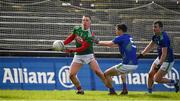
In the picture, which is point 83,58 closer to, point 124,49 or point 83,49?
point 83,49

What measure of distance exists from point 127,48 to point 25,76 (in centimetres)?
484

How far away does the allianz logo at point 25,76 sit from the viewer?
59.7 feet

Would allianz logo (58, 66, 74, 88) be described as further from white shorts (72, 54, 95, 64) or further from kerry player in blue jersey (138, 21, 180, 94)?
kerry player in blue jersey (138, 21, 180, 94)

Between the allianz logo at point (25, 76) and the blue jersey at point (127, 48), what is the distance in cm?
428

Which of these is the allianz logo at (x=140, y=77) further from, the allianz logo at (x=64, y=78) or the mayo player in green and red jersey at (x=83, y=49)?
the mayo player in green and red jersey at (x=83, y=49)

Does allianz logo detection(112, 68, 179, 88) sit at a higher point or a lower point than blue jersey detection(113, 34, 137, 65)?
lower

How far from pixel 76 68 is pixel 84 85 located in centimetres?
352

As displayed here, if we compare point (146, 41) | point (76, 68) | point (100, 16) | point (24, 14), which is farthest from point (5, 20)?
point (76, 68)

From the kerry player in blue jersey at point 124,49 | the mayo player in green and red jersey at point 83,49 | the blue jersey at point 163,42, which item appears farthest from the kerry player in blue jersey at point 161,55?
the mayo player in green and red jersey at point 83,49

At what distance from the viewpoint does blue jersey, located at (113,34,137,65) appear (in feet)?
48.2

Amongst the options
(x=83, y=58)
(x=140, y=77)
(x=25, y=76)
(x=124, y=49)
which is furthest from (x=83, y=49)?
(x=140, y=77)

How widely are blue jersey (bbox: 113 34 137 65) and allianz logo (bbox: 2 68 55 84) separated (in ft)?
14.0

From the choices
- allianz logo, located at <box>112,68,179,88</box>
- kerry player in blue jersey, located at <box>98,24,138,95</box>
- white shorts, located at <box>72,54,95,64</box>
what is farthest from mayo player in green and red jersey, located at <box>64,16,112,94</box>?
allianz logo, located at <box>112,68,179,88</box>

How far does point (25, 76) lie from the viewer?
18359 mm
